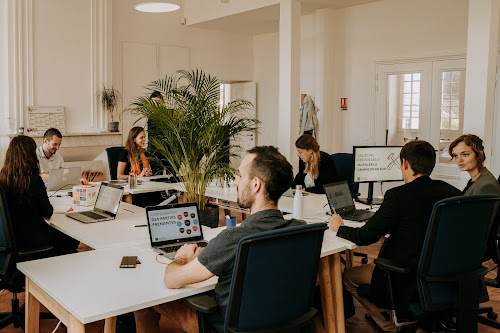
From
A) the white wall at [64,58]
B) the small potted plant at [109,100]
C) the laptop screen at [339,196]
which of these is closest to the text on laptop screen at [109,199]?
the laptop screen at [339,196]

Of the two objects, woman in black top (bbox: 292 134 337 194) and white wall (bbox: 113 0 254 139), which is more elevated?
white wall (bbox: 113 0 254 139)

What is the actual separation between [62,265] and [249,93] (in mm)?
8416

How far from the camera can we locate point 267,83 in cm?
1054

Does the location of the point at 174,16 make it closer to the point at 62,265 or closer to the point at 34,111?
the point at 34,111

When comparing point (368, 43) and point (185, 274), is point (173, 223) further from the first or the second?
point (368, 43)

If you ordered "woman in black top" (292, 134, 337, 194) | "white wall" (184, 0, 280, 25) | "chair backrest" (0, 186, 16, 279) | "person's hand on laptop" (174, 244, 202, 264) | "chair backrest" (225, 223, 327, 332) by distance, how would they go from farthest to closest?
"white wall" (184, 0, 280, 25)
"woman in black top" (292, 134, 337, 194)
"chair backrest" (0, 186, 16, 279)
"person's hand on laptop" (174, 244, 202, 264)
"chair backrest" (225, 223, 327, 332)

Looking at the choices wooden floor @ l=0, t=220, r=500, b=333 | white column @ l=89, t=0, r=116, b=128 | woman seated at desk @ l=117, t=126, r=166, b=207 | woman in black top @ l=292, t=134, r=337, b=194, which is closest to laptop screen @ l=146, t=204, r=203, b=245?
wooden floor @ l=0, t=220, r=500, b=333

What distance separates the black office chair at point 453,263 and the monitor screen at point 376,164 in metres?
1.84

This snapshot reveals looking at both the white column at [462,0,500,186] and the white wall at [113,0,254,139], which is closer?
the white column at [462,0,500,186]

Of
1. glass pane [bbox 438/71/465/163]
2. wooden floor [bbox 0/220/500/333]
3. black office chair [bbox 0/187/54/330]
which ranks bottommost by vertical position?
wooden floor [bbox 0/220/500/333]

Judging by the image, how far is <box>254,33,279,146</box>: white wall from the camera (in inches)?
406

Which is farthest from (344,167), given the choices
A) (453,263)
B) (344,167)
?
(453,263)

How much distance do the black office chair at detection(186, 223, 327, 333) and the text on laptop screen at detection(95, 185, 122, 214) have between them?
6.83ft

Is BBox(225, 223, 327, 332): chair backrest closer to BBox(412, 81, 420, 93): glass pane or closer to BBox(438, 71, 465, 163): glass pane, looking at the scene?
BBox(438, 71, 465, 163): glass pane
